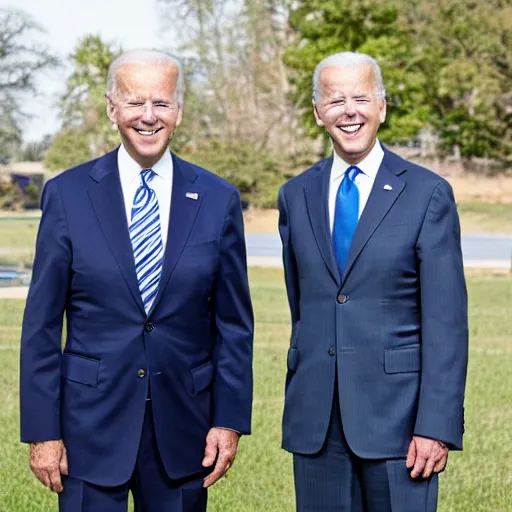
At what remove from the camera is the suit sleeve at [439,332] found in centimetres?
354

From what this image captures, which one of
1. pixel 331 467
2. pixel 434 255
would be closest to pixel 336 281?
pixel 434 255

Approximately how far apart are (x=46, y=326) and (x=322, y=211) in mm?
903

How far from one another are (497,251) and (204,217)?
27.3m

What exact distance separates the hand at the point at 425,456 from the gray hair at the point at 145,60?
1238 mm

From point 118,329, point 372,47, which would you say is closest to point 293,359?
point 118,329

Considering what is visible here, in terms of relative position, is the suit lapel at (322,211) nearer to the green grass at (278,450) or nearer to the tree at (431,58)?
the green grass at (278,450)

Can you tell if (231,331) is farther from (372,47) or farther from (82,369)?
(372,47)

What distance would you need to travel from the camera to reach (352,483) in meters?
3.63

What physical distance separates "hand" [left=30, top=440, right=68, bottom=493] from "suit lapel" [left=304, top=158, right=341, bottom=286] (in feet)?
3.16

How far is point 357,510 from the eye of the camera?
3.67m

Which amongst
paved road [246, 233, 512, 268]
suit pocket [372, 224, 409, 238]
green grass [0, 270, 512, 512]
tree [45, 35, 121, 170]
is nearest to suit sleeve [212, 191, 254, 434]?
suit pocket [372, 224, 409, 238]

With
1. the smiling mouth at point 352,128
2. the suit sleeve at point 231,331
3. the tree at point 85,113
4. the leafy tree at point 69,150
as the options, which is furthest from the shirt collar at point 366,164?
the leafy tree at point 69,150

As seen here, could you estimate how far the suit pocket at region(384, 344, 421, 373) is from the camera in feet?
11.9

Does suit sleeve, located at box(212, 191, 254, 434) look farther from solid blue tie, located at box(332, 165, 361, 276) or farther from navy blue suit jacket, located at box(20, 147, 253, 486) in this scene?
solid blue tie, located at box(332, 165, 361, 276)
